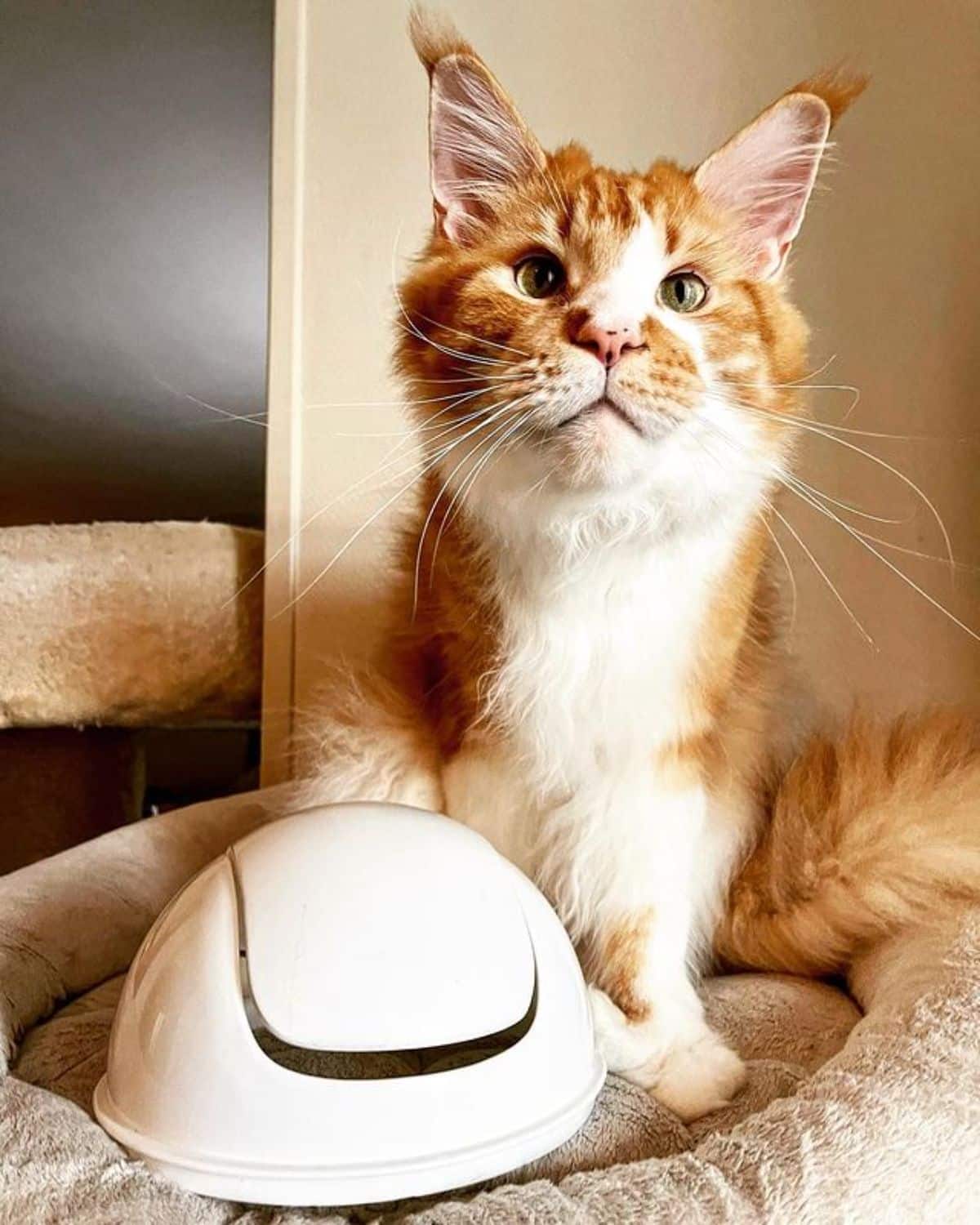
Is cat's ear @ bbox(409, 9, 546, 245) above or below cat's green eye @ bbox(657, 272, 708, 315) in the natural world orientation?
above

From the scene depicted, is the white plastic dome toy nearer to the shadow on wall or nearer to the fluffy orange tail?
the fluffy orange tail

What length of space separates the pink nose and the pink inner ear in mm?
254

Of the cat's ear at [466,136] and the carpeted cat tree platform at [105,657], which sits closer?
the cat's ear at [466,136]

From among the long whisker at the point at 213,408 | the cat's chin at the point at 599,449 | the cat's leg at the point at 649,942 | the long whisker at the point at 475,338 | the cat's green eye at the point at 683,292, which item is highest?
the cat's green eye at the point at 683,292

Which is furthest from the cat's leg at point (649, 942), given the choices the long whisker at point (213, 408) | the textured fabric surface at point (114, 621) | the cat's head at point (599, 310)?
the long whisker at point (213, 408)

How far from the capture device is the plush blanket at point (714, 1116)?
667 mm

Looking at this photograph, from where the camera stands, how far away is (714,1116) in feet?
2.86

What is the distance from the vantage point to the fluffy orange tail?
105cm

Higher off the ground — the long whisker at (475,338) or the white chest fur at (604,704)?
the long whisker at (475,338)

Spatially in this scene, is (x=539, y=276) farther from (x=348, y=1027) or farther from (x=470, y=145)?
(x=348, y=1027)

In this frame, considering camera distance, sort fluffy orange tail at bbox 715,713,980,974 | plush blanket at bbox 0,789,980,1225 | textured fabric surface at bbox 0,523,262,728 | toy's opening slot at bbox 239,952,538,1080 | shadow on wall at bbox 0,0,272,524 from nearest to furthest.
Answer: plush blanket at bbox 0,789,980,1225 → toy's opening slot at bbox 239,952,538,1080 → fluffy orange tail at bbox 715,713,980,974 → textured fabric surface at bbox 0,523,262,728 → shadow on wall at bbox 0,0,272,524

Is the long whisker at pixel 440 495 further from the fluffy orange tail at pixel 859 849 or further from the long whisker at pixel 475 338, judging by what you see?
the fluffy orange tail at pixel 859 849

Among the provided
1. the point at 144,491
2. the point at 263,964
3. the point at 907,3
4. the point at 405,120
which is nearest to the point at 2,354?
the point at 144,491

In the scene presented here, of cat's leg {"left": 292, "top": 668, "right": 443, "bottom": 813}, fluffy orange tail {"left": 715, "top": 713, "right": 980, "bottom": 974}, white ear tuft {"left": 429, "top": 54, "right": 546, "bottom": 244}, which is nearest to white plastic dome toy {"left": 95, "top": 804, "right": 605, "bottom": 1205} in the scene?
cat's leg {"left": 292, "top": 668, "right": 443, "bottom": 813}
